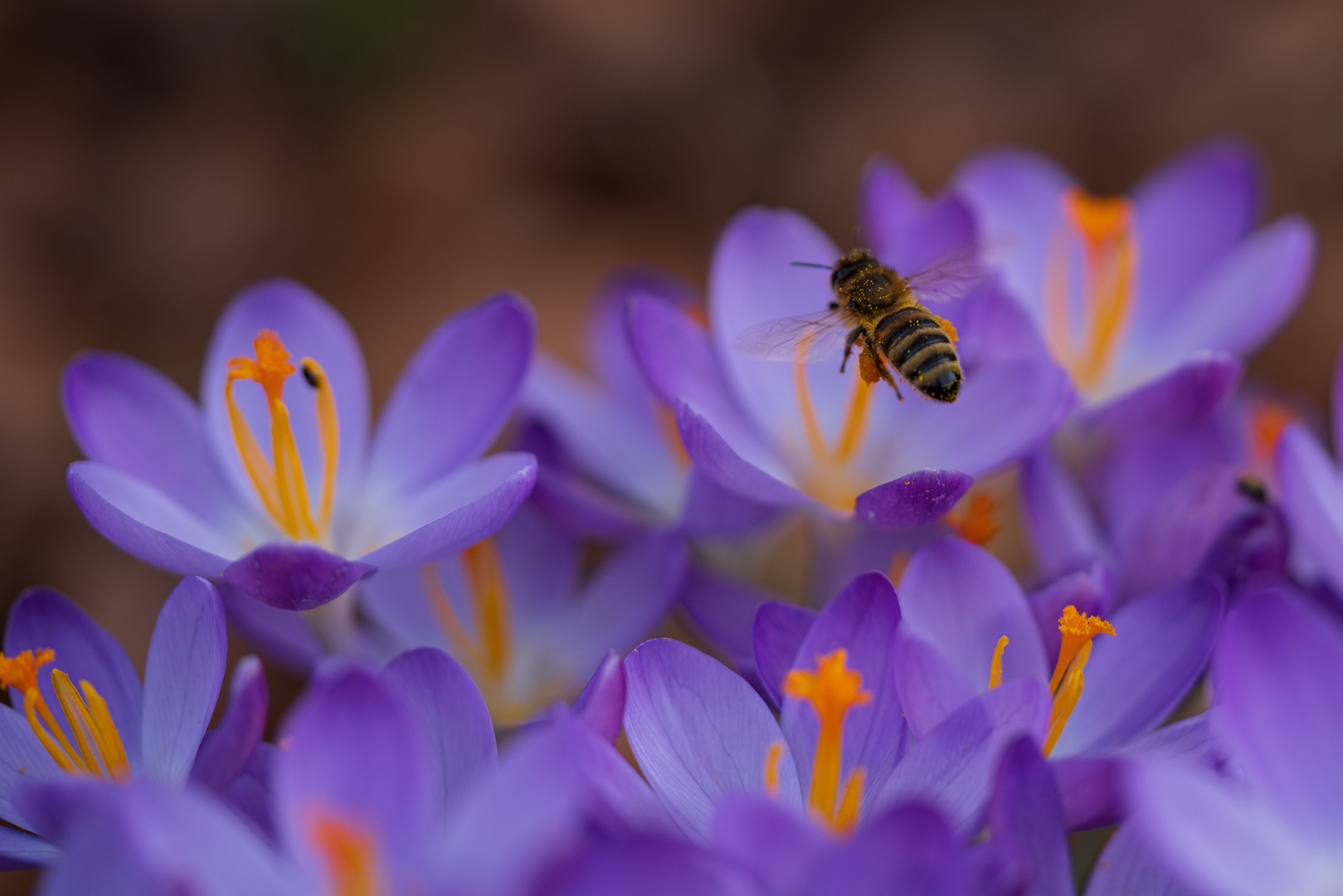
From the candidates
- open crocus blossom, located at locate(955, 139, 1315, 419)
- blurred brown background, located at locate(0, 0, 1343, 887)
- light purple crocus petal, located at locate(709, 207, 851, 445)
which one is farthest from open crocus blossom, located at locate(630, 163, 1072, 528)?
blurred brown background, located at locate(0, 0, 1343, 887)

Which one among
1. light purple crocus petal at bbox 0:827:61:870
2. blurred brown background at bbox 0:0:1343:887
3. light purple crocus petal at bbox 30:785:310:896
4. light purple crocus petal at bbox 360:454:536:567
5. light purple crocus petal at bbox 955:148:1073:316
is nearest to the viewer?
light purple crocus petal at bbox 30:785:310:896

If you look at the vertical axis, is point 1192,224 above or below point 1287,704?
above

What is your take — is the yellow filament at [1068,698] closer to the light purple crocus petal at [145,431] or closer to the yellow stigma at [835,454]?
the yellow stigma at [835,454]

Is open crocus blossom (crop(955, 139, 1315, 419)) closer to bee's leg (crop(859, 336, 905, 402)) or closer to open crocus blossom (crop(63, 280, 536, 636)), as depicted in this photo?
bee's leg (crop(859, 336, 905, 402))

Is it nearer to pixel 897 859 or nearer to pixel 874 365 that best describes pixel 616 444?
pixel 874 365

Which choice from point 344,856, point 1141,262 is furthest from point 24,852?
point 1141,262

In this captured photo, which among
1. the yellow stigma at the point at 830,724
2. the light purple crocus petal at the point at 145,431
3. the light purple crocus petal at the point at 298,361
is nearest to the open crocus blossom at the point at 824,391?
the yellow stigma at the point at 830,724

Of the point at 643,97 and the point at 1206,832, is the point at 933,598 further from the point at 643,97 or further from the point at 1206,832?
the point at 643,97
